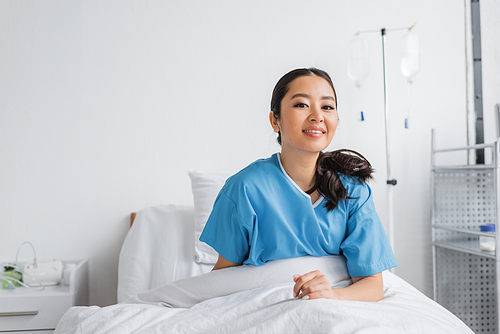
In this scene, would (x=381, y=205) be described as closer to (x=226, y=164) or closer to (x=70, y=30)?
(x=226, y=164)

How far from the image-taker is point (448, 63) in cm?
220

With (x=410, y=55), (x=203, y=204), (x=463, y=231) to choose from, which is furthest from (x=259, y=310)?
(x=410, y=55)

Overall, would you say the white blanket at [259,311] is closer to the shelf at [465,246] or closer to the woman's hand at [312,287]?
the woman's hand at [312,287]

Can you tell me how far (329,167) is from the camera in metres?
1.17

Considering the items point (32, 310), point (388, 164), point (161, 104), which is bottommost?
point (32, 310)

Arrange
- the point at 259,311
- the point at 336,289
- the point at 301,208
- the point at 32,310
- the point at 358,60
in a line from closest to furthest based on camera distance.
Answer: the point at 259,311 < the point at 336,289 < the point at 301,208 < the point at 32,310 < the point at 358,60

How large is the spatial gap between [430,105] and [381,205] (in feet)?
2.10

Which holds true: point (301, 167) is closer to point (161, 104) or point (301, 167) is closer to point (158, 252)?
point (158, 252)

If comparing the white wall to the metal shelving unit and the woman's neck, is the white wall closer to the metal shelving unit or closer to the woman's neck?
the metal shelving unit

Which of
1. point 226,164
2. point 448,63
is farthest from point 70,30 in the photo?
point 448,63

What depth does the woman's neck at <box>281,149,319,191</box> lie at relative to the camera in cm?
111

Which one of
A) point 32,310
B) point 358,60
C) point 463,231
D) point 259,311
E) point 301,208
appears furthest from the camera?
point 358,60

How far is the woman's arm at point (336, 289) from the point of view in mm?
869

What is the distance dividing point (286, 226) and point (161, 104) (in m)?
1.18
